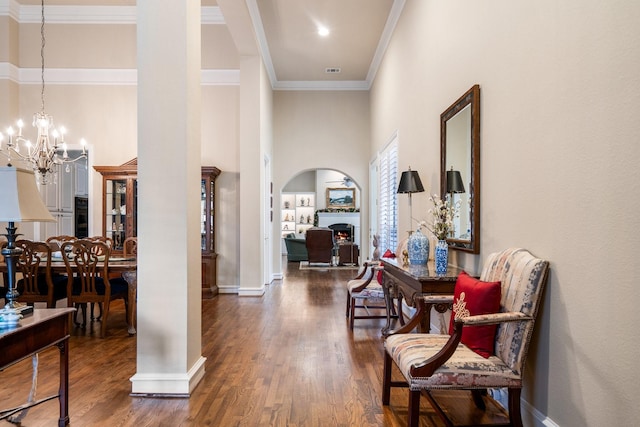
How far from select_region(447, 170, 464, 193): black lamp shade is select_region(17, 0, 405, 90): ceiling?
297 centimetres

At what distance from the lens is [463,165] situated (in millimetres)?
3283

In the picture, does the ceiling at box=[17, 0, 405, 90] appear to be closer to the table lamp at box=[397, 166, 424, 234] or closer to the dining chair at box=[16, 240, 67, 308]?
the table lamp at box=[397, 166, 424, 234]

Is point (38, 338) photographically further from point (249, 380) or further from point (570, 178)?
point (570, 178)

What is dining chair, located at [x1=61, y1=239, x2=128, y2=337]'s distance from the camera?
4270mm

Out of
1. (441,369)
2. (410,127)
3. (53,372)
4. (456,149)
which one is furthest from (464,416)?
(410,127)

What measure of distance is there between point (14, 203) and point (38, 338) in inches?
26.9

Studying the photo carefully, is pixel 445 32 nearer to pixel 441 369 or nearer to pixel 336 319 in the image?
pixel 441 369

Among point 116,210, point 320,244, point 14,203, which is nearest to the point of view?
point 14,203

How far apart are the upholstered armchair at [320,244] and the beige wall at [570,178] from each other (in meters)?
7.87

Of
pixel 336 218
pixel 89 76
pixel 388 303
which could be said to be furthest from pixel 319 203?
pixel 388 303

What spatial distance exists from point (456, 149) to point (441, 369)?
6.45 feet

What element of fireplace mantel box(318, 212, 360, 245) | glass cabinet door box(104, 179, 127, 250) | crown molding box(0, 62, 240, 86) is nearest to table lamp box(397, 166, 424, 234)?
crown molding box(0, 62, 240, 86)

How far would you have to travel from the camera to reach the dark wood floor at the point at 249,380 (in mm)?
2516

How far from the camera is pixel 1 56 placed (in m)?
6.88
